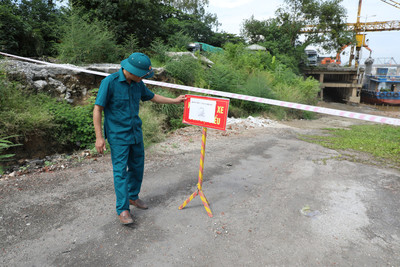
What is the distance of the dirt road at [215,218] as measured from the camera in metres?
2.19

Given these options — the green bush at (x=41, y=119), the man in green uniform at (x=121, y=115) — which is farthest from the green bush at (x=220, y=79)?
the man in green uniform at (x=121, y=115)

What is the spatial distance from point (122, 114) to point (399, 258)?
3.02 m

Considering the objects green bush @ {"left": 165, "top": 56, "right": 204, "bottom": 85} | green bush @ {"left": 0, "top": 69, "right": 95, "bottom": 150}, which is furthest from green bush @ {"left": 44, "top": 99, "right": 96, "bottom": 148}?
green bush @ {"left": 165, "top": 56, "right": 204, "bottom": 85}

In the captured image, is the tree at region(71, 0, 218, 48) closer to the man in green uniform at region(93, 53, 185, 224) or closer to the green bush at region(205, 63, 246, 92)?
the green bush at region(205, 63, 246, 92)

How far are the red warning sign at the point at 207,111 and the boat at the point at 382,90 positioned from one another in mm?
36260

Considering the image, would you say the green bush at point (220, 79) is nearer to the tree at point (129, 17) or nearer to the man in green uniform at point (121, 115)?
the tree at point (129, 17)

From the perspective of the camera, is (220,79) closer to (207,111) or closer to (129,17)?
(129,17)

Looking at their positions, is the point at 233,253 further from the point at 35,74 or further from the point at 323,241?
the point at 35,74

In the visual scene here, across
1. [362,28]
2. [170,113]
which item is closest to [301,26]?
[362,28]

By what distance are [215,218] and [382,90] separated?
37621mm

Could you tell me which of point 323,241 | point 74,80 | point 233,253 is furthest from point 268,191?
point 74,80

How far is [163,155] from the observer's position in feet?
16.8

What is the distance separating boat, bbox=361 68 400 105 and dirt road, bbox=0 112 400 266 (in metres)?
32.9

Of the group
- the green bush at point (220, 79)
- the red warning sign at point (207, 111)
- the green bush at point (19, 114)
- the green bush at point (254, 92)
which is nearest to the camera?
the red warning sign at point (207, 111)
